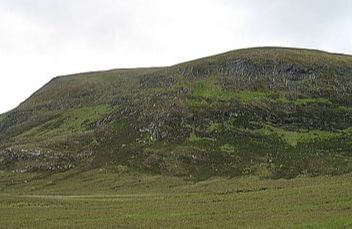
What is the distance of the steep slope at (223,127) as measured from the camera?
5182 inches

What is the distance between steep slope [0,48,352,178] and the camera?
131625 millimetres

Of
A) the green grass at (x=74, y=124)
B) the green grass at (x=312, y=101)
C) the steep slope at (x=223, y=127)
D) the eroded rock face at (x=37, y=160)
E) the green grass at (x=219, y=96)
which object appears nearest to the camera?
the steep slope at (x=223, y=127)

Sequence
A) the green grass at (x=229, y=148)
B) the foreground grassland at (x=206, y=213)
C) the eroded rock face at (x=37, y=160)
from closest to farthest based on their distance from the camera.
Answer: the foreground grassland at (x=206, y=213)
the green grass at (x=229, y=148)
the eroded rock face at (x=37, y=160)

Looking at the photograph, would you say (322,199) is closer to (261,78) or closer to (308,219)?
(308,219)

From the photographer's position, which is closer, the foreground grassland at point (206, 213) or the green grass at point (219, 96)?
the foreground grassland at point (206, 213)

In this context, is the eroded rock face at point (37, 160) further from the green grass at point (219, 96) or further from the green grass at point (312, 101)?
the green grass at point (312, 101)

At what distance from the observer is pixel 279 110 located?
16212 cm

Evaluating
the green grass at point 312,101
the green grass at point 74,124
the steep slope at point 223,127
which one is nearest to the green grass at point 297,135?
the steep slope at point 223,127

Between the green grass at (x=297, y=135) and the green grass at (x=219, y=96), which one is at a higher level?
the green grass at (x=219, y=96)

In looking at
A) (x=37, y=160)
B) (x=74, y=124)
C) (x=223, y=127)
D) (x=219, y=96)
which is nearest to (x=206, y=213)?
(x=223, y=127)

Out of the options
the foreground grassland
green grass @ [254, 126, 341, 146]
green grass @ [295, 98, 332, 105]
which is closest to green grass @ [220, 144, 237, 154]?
green grass @ [254, 126, 341, 146]

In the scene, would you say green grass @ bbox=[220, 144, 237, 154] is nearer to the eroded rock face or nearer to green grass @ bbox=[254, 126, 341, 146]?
green grass @ bbox=[254, 126, 341, 146]

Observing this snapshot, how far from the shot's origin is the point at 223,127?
152375 mm

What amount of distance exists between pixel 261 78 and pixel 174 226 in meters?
147
